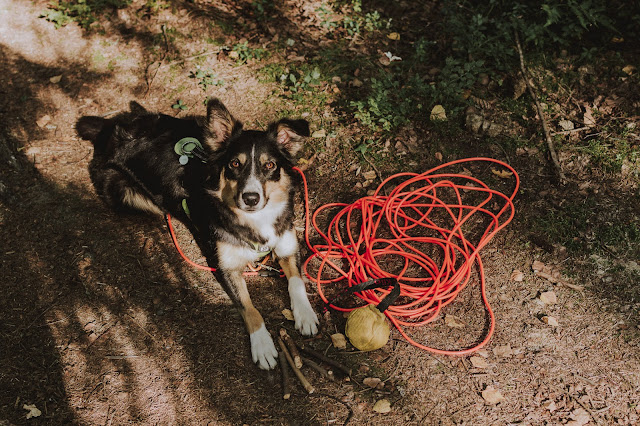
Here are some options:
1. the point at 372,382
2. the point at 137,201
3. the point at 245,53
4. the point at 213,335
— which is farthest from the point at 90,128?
the point at 372,382

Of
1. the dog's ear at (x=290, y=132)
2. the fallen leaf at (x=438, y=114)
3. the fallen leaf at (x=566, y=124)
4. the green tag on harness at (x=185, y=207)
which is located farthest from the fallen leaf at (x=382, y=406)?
the fallen leaf at (x=566, y=124)

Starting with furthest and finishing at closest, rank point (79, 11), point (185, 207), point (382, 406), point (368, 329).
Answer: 1. point (79, 11)
2. point (185, 207)
3. point (368, 329)
4. point (382, 406)

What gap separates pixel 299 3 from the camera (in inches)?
254

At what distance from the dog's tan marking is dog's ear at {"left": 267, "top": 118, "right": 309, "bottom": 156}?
1709mm

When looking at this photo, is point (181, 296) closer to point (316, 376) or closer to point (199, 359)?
point (199, 359)

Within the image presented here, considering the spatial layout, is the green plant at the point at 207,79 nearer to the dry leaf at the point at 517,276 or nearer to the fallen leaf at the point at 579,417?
the dry leaf at the point at 517,276

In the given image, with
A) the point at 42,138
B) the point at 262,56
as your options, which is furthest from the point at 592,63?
the point at 42,138

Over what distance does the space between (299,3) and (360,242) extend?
4340 millimetres

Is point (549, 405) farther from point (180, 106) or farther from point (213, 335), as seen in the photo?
point (180, 106)

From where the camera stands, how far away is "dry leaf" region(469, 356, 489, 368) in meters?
3.25

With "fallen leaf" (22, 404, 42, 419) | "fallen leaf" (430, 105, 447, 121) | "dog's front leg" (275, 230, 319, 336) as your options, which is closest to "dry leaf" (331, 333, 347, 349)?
"dog's front leg" (275, 230, 319, 336)

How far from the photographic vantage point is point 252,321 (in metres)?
3.46

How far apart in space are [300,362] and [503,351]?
1594 millimetres

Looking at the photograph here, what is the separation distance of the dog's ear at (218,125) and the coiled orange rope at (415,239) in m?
1.26
